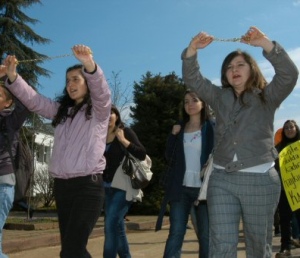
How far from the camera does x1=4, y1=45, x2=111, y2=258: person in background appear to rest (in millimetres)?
4117

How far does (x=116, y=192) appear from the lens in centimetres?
645

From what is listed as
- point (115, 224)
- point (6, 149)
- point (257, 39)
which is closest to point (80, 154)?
point (6, 149)

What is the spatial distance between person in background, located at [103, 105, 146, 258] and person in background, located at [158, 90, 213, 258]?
1.95ft

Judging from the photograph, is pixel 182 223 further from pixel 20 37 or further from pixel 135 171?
pixel 20 37

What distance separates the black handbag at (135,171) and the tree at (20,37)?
88.7 ft

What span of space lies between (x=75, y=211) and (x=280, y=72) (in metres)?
1.82

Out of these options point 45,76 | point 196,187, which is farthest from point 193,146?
point 45,76

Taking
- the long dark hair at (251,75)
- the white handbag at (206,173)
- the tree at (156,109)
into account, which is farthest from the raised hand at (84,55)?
the tree at (156,109)

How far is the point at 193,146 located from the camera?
6051mm

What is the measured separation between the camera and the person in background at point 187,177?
5.92m

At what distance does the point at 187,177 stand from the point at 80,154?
195 centimetres

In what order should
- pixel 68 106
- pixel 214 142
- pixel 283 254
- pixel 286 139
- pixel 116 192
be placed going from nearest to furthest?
1. pixel 214 142
2. pixel 68 106
3. pixel 116 192
4. pixel 283 254
5. pixel 286 139

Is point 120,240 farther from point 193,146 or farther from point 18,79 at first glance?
point 18,79

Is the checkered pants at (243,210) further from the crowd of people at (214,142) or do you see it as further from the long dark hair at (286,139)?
the long dark hair at (286,139)
